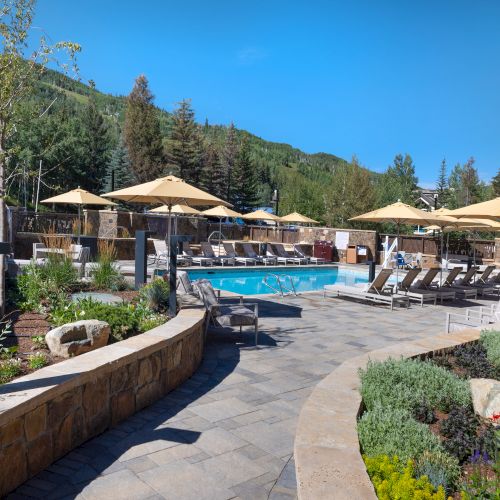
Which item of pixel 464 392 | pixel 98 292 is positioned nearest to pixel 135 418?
pixel 464 392

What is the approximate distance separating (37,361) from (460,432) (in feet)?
9.56

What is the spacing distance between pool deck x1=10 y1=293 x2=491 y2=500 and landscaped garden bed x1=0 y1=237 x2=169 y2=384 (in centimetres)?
78

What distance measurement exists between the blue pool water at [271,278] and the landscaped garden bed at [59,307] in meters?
6.41

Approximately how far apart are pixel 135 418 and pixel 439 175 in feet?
170

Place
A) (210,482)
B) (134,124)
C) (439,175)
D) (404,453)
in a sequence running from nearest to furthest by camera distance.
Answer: (404,453), (210,482), (134,124), (439,175)

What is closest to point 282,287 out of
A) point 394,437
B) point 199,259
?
point 199,259

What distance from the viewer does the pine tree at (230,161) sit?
41188mm

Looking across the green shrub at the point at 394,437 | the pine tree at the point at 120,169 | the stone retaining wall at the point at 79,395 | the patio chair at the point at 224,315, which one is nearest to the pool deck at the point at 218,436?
the stone retaining wall at the point at 79,395

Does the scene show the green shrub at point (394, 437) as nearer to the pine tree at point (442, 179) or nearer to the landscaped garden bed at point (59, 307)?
the landscaped garden bed at point (59, 307)

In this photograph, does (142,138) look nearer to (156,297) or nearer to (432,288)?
(432,288)

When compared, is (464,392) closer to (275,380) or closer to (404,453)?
(404,453)

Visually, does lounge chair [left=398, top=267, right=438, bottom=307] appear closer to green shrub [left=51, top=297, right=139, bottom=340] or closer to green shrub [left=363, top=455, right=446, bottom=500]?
green shrub [left=51, top=297, right=139, bottom=340]

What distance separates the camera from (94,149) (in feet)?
131

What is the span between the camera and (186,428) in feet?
11.8
